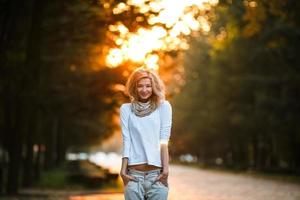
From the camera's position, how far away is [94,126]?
49875 mm

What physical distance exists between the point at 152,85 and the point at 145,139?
441 mm

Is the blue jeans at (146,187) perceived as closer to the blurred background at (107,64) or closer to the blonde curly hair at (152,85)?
the blonde curly hair at (152,85)

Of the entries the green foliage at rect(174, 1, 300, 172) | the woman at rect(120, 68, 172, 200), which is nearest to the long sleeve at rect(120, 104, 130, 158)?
the woman at rect(120, 68, 172, 200)

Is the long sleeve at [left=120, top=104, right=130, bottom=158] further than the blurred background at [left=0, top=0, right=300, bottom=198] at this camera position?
No

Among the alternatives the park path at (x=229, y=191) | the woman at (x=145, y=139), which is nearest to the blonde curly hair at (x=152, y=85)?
the woman at (x=145, y=139)

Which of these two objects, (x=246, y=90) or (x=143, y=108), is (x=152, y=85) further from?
(x=246, y=90)

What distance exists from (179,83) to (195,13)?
56.2m

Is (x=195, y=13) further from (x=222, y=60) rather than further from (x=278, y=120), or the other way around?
(x=222, y=60)

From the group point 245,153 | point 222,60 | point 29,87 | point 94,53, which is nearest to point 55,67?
point 94,53

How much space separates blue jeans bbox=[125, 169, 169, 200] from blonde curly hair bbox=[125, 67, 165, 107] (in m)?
0.56

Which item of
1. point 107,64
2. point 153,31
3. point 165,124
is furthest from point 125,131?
point 107,64

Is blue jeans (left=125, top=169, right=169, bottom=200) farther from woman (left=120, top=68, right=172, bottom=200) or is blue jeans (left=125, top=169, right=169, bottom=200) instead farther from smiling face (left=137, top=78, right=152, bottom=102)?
smiling face (left=137, top=78, right=152, bottom=102)

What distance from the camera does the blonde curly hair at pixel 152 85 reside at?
5.29 meters

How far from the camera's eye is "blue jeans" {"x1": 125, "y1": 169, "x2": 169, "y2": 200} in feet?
16.7
